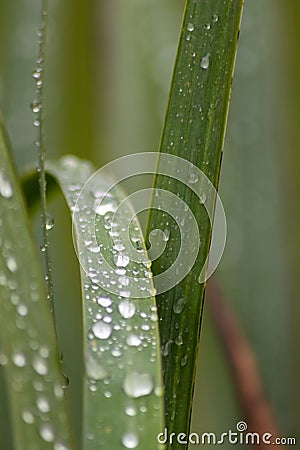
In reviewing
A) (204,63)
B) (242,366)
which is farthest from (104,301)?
(242,366)

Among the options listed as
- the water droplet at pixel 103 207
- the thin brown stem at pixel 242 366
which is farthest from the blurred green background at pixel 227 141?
the water droplet at pixel 103 207

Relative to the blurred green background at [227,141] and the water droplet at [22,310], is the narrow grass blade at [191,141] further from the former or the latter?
the blurred green background at [227,141]

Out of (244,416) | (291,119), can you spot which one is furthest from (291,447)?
(291,119)

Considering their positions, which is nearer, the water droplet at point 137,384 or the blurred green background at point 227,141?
the water droplet at point 137,384

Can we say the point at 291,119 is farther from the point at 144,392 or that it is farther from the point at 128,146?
the point at 144,392

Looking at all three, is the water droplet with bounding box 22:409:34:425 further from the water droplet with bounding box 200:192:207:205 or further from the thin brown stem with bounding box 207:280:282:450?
the thin brown stem with bounding box 207:280:282:450

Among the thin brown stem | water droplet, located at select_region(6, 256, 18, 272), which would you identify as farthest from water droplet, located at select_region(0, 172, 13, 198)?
the thin brown stem

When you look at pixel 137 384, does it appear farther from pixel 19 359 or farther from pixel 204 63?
pixel 204 63
